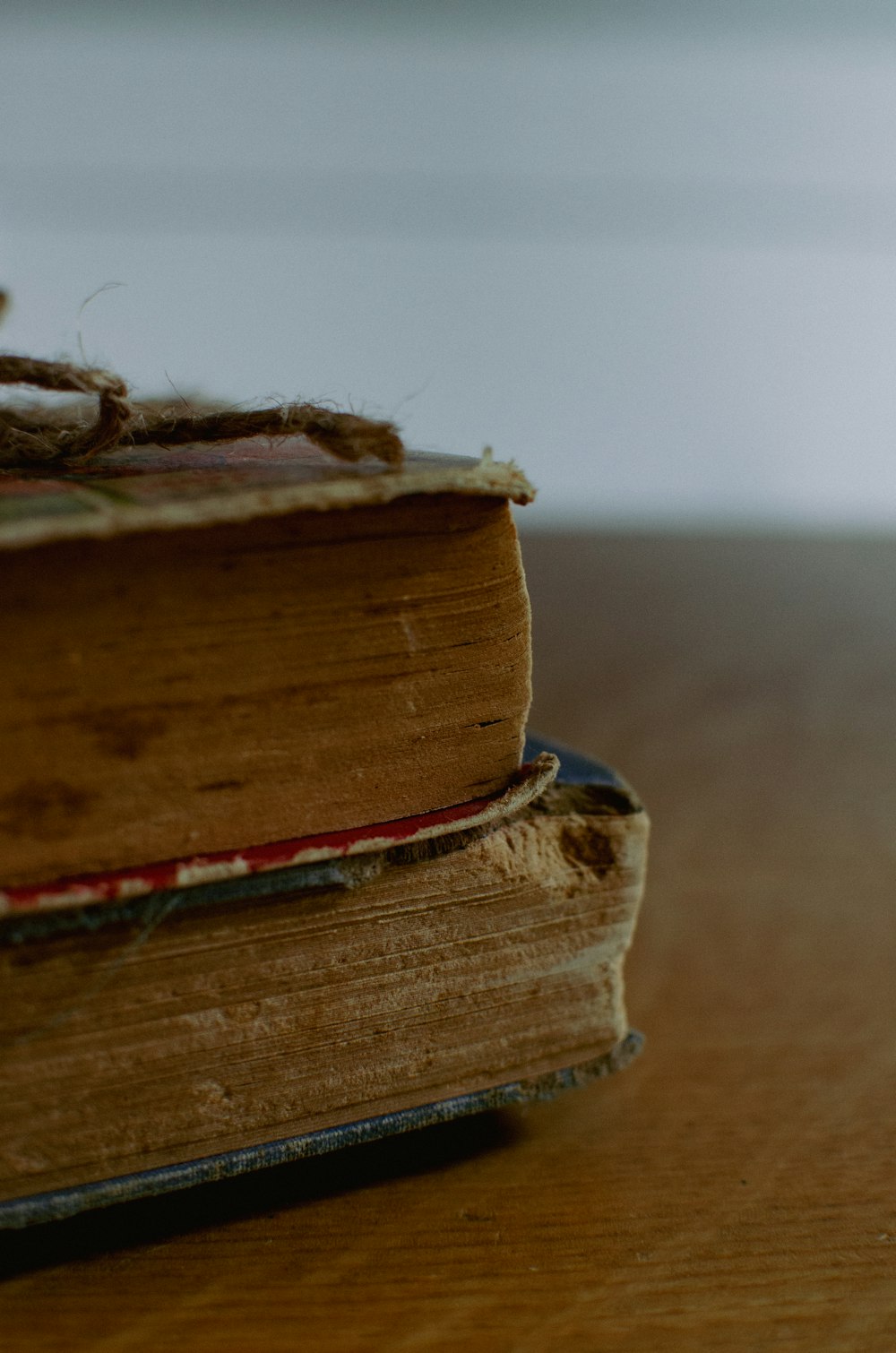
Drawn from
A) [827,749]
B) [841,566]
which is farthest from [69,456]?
[841,566]

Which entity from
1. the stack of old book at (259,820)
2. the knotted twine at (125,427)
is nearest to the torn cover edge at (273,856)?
the stack of old book at (259,820)

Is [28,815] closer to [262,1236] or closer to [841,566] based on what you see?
[262,1236]

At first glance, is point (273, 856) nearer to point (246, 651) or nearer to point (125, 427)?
point (246, 651)

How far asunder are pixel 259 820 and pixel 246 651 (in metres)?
0.05

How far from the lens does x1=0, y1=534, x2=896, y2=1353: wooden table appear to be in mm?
342

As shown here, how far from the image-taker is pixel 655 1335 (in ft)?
1.12

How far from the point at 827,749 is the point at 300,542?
79 cm

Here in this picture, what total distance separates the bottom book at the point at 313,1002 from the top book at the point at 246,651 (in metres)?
0.02

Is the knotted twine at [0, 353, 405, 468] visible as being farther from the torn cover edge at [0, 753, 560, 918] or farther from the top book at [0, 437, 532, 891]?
the torn cover edge at [0, 753, 560, 918]

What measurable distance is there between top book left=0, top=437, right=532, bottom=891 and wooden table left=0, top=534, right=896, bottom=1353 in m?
0.13

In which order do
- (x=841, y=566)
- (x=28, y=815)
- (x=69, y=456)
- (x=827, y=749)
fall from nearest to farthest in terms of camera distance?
(x=28, y=815)
(x=69, y=456)
(x=827, y=749)
(x=841, y=566)

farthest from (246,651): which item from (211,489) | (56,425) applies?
(56,425)

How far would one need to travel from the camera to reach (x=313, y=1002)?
1.26ft

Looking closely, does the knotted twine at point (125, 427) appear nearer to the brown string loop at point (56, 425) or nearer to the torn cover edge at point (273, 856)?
the brown string loop at point (56, 425)
